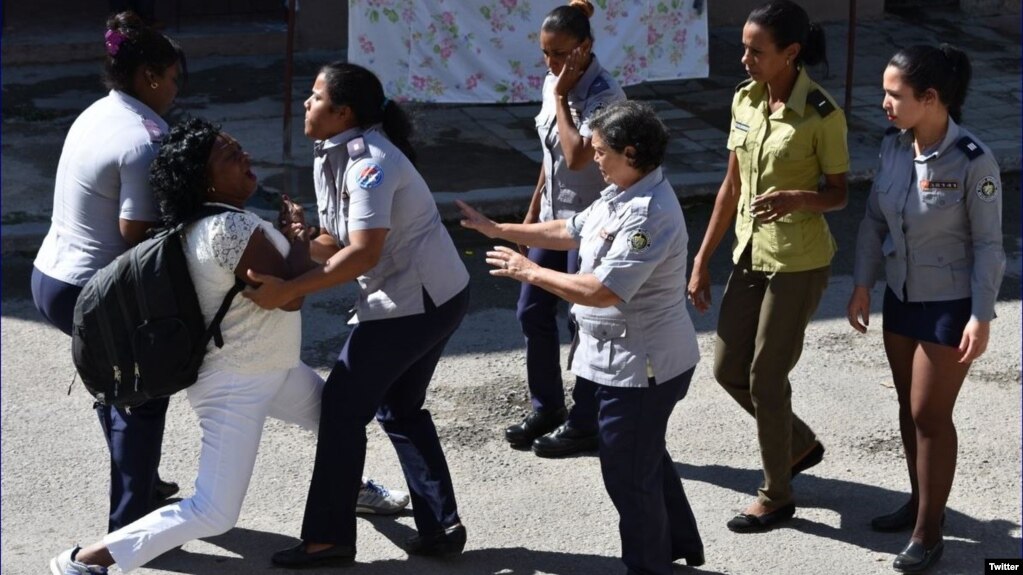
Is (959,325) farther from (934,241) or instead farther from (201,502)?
(201,502)

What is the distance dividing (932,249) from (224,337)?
2.34 meters

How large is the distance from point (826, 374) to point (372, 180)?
2956 mm

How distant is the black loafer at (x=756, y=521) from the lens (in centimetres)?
505

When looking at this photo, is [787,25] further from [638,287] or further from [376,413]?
[376,413]

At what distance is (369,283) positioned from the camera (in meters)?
4.60

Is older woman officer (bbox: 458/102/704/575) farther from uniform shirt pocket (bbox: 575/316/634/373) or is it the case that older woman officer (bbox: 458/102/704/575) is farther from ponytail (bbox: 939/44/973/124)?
ponytail (bbox: 939/44/973/124)

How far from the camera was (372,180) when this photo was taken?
14.4ft

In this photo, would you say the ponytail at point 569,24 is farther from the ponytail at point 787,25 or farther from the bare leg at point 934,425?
the bare leg at point 934,425

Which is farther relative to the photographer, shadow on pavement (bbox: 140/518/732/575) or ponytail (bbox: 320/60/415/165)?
shadow on pavement (bbox: 140/518/732/575)

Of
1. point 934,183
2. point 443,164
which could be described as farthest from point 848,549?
point 443,164

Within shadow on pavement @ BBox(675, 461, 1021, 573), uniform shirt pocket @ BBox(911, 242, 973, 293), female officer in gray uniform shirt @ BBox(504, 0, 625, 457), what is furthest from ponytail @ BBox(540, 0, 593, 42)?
shadow on pavement @ BBox(675, 461, 1021, 573)

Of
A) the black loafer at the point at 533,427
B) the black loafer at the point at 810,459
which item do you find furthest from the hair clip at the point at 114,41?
the black loafer at the point at 810,459

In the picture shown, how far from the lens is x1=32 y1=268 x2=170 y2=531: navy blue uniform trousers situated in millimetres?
4535

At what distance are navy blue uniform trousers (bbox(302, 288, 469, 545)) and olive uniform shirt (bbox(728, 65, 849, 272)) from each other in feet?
3.59
